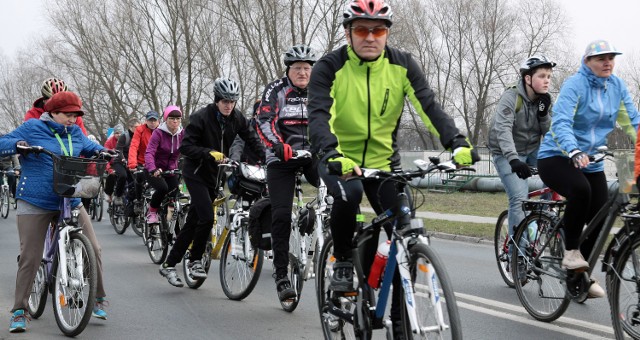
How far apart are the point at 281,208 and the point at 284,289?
2.16 ft

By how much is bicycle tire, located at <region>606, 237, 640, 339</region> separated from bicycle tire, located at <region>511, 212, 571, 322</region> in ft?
2.88

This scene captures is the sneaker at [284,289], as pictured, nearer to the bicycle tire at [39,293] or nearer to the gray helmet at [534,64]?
the bicycle tire at [39,293]

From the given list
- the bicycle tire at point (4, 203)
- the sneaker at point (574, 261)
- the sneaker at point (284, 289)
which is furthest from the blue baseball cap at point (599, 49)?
the bicycle tire at point (4, 203)

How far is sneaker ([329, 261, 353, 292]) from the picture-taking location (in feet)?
15.6

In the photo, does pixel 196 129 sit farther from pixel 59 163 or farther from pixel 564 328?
pixel 564 328

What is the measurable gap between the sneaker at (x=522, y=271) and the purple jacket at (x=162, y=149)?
4.96 m

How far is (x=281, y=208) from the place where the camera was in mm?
6695

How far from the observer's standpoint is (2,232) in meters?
14.9

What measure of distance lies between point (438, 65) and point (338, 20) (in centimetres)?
2082

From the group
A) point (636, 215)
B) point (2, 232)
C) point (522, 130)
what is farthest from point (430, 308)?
point (2, 232)

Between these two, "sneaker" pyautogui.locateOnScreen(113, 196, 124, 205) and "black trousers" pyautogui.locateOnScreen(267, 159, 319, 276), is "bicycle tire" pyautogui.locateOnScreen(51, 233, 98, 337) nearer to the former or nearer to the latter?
"black trousers" pyautogui.locateOnScreen(267, 159, 319, 276)

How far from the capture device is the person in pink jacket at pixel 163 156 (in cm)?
1027

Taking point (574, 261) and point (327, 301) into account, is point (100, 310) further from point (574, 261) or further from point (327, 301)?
point (574, 261)

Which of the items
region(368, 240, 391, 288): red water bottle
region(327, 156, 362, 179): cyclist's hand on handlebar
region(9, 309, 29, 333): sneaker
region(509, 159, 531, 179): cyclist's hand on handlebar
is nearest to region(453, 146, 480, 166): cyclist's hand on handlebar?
region(327, 156, 362, 179): cyclist's hand on handlebar
